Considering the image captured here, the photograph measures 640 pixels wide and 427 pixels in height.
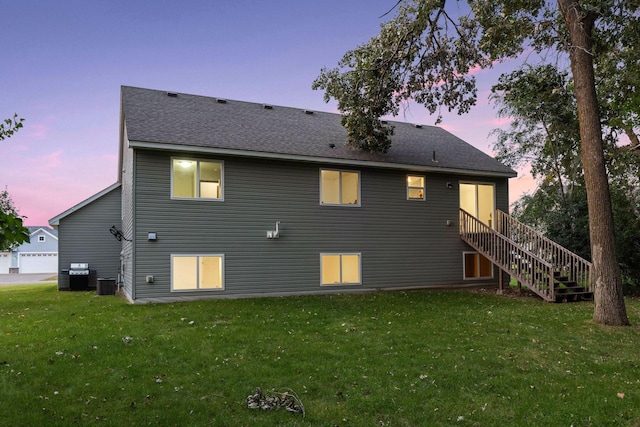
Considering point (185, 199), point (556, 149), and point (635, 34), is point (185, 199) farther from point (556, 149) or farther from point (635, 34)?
point (556, 149)

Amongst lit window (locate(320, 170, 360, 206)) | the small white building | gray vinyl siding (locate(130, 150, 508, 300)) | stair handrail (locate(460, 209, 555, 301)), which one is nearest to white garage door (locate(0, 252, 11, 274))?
the small white building

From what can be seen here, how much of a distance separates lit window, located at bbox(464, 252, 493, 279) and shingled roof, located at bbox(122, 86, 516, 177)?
3.07 metres

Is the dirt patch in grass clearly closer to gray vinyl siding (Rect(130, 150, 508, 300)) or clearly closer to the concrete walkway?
gray vinyl siding (Rect(130, 150, 508, 300))

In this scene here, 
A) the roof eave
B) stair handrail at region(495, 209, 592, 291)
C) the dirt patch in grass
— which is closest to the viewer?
the roof eave

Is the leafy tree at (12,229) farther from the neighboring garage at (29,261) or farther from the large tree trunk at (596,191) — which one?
the neighboring garage at (29,261)

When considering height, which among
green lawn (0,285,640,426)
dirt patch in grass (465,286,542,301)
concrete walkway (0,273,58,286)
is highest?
green lawn (0,285,640,426)

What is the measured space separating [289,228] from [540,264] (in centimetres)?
723

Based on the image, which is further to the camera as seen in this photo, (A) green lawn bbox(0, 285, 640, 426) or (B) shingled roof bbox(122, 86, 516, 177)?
(B) shingled roof bbox(122, 86, 516, 177)

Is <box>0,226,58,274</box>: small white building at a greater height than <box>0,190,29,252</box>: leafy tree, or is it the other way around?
<box>0,190,29,252</box>: leafy tree

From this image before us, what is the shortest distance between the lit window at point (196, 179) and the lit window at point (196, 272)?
67.7 inches

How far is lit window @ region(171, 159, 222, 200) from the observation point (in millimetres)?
11625

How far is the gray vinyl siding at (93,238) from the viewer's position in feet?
53.7

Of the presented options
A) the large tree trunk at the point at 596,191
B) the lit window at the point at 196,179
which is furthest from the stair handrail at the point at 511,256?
the lit window at the point at 196,179

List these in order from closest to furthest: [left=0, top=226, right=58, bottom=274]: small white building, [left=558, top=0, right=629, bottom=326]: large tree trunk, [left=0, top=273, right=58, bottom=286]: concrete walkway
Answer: [left=558, top=0, right=629, bottom=326]: large tree trunk, [left=0, top=273, right=58, bottom=286]: concrete walkway, [left=0, top=226, right=58, bottom=274]: small white building
